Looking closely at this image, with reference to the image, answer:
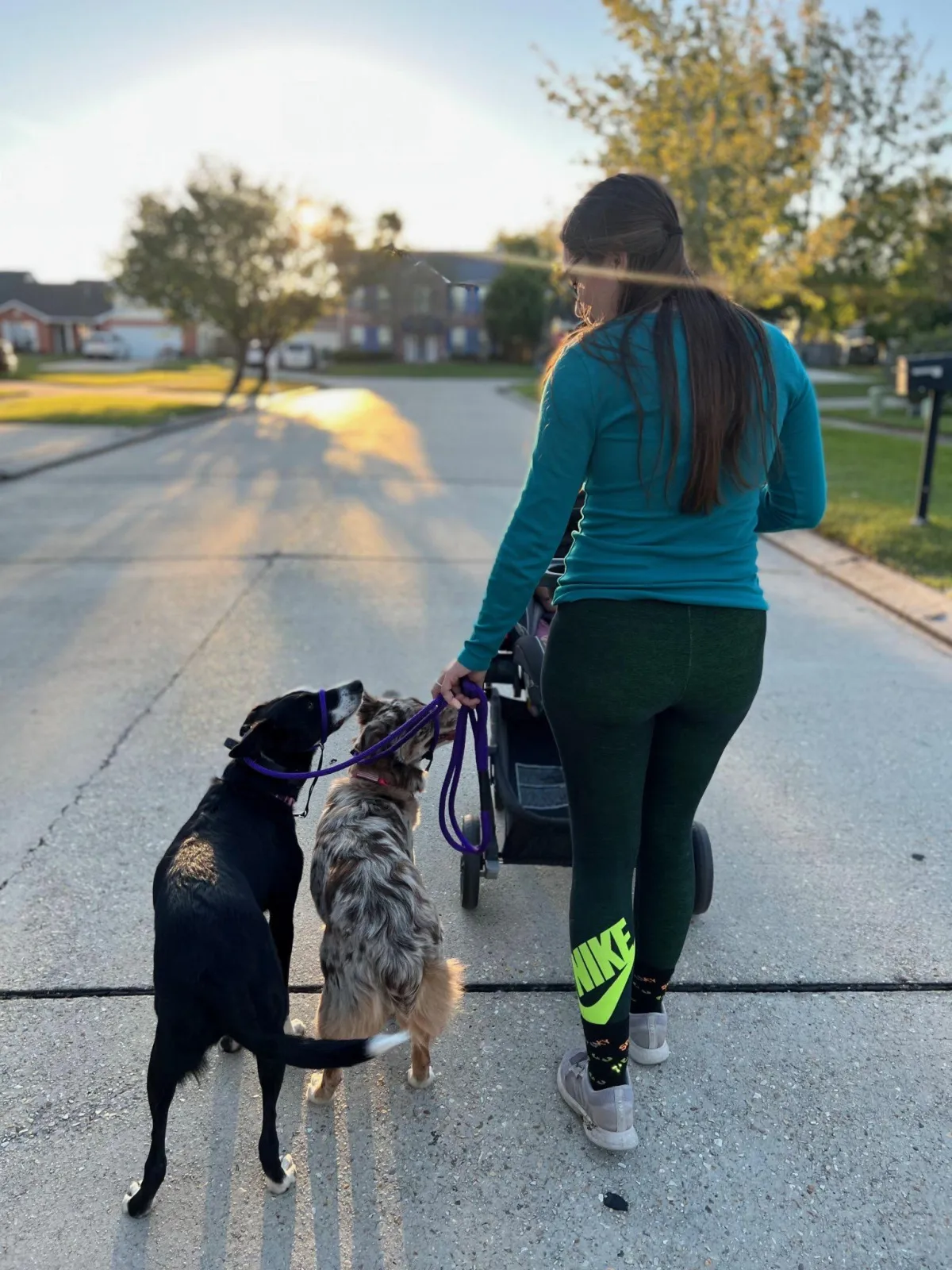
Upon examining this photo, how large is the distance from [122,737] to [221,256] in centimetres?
2574

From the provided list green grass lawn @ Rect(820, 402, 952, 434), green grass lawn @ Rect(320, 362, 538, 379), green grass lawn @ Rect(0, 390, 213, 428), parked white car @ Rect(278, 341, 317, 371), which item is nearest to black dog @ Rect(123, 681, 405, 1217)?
green grass lawn @ Rect(0, 390, 213, 428)

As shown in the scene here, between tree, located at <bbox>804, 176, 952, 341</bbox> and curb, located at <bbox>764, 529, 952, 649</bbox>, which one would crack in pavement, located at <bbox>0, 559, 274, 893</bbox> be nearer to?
curb, located at <bbox>764, 529, 952, 649</bbox>

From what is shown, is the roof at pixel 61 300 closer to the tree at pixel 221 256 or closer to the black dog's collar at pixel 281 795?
the tree at pixel 221 256

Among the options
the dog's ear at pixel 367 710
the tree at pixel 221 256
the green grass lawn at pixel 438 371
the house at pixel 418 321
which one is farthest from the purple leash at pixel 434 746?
the house at pixel 418 321

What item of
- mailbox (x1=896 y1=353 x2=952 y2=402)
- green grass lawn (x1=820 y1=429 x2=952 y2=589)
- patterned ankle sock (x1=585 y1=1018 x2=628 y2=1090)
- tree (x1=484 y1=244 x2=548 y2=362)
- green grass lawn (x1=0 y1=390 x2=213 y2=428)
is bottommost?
patterned ankle sock (x1=585 y1=1018 x2=628 y2=1090)

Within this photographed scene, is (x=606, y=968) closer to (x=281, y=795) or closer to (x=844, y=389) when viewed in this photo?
(x=281, y=795)

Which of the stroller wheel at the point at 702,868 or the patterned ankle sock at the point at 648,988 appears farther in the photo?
the stroller wheel at the point at 702,868

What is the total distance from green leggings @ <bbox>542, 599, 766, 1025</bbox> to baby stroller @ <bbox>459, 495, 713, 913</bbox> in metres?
0.57

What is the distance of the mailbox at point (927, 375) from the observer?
332 inches

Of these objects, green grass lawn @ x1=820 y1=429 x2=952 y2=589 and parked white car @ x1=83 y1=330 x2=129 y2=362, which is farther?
parked white car @ x1=83 y1=330 x2=129 y2=362

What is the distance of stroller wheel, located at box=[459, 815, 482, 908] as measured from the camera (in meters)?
3.15

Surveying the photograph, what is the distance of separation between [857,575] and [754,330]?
653 cm

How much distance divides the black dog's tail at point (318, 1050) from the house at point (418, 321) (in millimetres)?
72717

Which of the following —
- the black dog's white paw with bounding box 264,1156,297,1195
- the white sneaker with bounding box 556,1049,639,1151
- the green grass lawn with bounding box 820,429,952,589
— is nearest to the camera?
the black dog's white paw with bounding box 264,1156,297,1195
